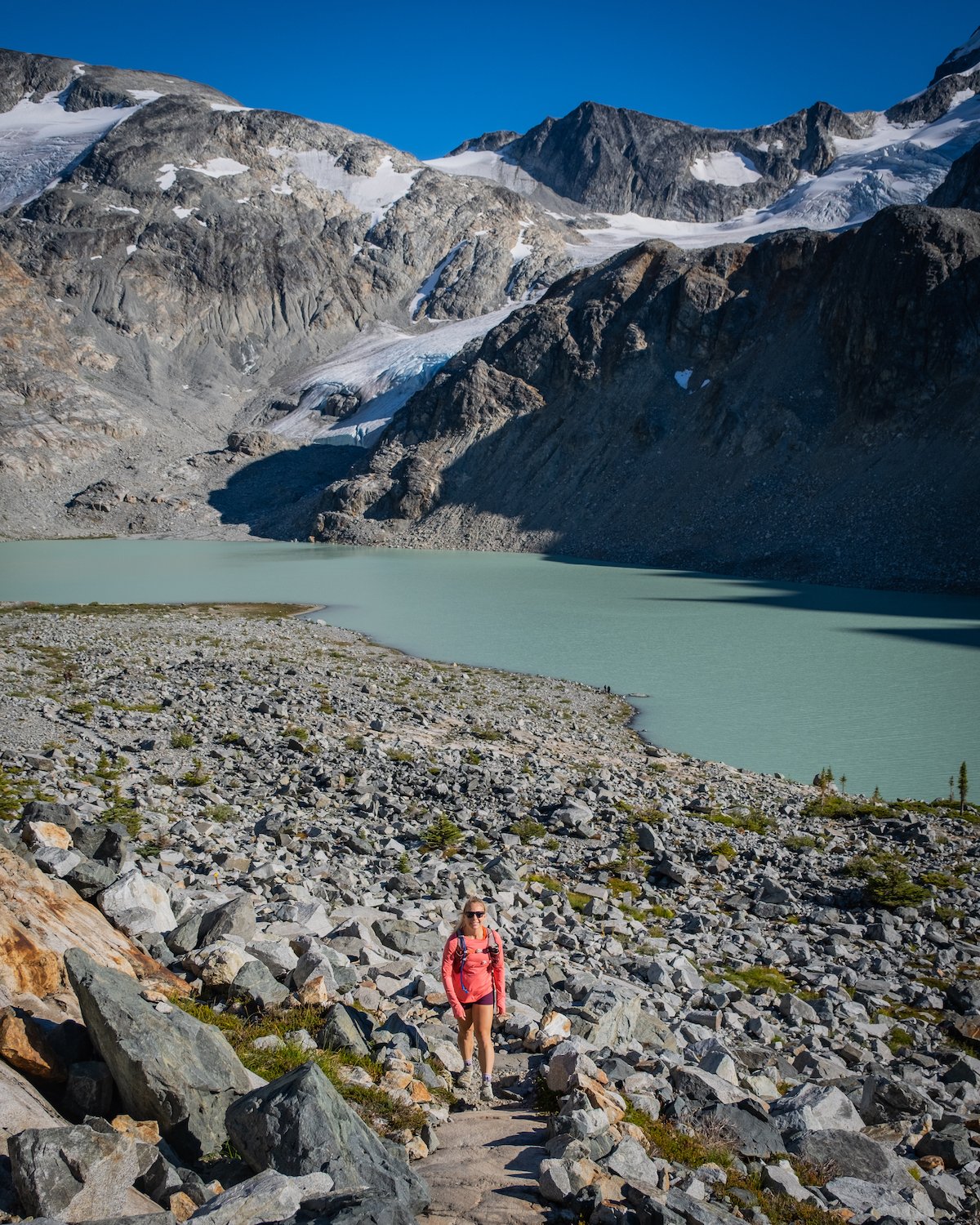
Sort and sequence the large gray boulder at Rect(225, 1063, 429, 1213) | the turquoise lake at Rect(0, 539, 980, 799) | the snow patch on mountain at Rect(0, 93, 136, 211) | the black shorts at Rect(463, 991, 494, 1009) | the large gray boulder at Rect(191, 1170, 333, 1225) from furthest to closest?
the snow patch on mountain at Rect(0, 93, 136, 211), the turquoise lake at Rect(0, 539, 980, 799), the black shorts at Rect(463, 991, 494, 1009), the large gray boulder at Rect(225, 1063, 429, 1213), the large gray boulder at Rect(191, 1170, 333, 1225)

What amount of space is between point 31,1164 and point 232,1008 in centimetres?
280

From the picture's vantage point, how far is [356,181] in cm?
18762

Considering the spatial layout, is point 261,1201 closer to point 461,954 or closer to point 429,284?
point 461,954

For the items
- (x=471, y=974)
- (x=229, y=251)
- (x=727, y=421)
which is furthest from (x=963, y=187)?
(x=229, y=251)

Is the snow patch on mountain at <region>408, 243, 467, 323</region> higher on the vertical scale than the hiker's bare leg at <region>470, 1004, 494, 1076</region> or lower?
higher

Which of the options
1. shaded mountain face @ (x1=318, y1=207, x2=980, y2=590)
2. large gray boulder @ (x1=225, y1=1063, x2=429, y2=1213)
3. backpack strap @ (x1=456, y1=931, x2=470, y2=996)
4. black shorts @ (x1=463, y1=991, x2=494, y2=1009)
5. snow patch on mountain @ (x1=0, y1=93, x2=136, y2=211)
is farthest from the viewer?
snow patch on mountain @ (x1=0, y1=93, x2=136, y2=211)

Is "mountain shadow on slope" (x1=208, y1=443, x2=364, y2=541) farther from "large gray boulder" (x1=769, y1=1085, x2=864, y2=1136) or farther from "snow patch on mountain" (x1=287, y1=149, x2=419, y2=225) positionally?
"large gray boulder" (x1=769, y1=1085, x2=864, y2=1136)

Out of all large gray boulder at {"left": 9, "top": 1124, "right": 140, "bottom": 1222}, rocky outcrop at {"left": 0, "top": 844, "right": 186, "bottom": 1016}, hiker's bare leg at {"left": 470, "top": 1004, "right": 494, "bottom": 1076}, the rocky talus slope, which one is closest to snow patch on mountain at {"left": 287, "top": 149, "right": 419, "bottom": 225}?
the rocky talus slope

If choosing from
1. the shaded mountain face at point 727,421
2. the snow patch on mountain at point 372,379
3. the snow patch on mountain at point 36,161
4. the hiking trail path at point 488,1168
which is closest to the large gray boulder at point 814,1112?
the hiking trail path at point 488,1168

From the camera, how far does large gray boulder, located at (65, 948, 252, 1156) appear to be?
14.7 ft

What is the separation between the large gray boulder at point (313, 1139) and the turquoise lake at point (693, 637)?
15700mm

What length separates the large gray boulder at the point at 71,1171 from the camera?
140 inches

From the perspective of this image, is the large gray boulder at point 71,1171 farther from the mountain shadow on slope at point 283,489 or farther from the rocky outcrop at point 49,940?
the mountain shadow on slope at point 283,489

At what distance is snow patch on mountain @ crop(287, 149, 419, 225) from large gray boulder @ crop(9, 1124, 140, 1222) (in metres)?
195
